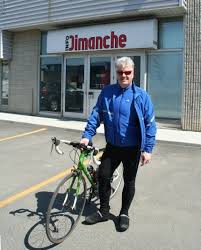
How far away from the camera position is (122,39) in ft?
41.7

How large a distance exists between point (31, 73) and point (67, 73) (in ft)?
6.12

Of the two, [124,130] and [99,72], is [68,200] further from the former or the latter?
[99,72]

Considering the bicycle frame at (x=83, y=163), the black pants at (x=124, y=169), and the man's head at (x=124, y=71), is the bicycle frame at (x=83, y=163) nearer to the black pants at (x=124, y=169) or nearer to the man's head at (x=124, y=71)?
the black pants at (x=124, y=169)

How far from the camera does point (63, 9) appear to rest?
1388 cm

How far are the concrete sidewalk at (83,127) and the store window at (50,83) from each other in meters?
0.80

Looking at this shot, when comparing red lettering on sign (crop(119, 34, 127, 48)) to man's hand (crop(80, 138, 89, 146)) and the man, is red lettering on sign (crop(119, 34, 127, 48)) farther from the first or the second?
man's hand (crop(80, 138, 89, 146))

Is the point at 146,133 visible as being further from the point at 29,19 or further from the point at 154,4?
the point at 29,19

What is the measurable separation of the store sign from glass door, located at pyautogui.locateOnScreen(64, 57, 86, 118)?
24.9 inches

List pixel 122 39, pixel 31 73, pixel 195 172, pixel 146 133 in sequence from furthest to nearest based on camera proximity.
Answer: pixel 31 73, pixel 122 39, pixel 195 172, pixel 146 133

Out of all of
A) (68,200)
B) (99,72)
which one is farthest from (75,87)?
(68,200)

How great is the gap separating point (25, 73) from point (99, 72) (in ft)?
12.0

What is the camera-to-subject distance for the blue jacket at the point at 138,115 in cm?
466

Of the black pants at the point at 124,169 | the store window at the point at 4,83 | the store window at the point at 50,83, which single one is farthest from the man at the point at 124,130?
the store window at the point at 4,83

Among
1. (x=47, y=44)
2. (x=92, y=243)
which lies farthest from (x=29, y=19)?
(x=92, y=243)
